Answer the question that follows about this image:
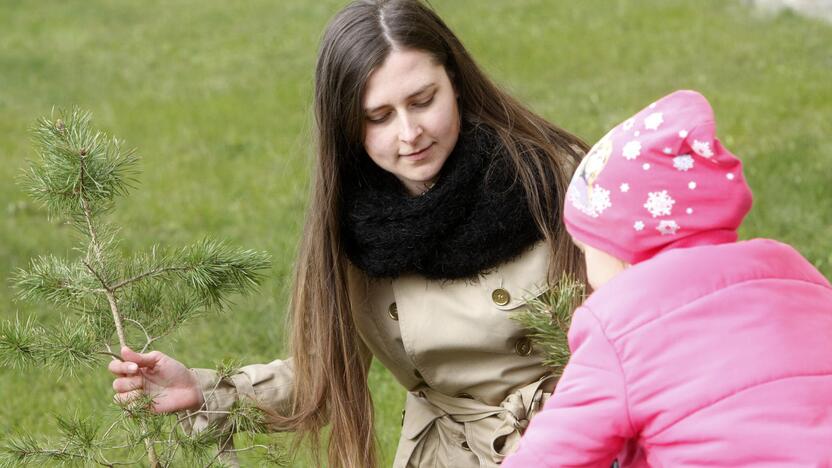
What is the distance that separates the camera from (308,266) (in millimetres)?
2945

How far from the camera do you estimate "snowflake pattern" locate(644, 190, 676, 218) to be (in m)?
1.79

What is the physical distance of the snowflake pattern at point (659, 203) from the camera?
5.88 ft

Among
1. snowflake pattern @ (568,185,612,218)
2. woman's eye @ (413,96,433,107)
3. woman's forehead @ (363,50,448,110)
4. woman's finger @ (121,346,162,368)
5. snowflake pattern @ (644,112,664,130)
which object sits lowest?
woman's finger @ (121,346,162,368)

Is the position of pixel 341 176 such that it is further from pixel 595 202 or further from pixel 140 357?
pixel 595 202

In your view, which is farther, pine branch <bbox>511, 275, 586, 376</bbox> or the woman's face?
the woman's face

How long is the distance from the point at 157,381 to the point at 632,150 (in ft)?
3.90

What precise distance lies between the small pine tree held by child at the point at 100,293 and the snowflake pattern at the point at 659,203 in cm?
93

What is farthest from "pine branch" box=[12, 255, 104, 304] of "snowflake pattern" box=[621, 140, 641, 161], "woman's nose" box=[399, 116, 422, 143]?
"snowflake pattern" box=[621, 140, 641, 161]

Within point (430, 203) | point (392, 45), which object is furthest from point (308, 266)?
point (392, 45)

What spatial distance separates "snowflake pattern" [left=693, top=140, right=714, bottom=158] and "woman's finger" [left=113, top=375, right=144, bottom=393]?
1236 mm

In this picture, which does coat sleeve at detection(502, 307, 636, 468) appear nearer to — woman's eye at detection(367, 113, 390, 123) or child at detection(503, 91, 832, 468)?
child at detection(503, 91, 832, 468)

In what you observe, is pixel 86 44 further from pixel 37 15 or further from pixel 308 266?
pixel 308 266

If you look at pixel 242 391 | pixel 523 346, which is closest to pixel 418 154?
pixel 523 346

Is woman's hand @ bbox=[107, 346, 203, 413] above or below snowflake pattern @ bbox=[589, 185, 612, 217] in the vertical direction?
below
